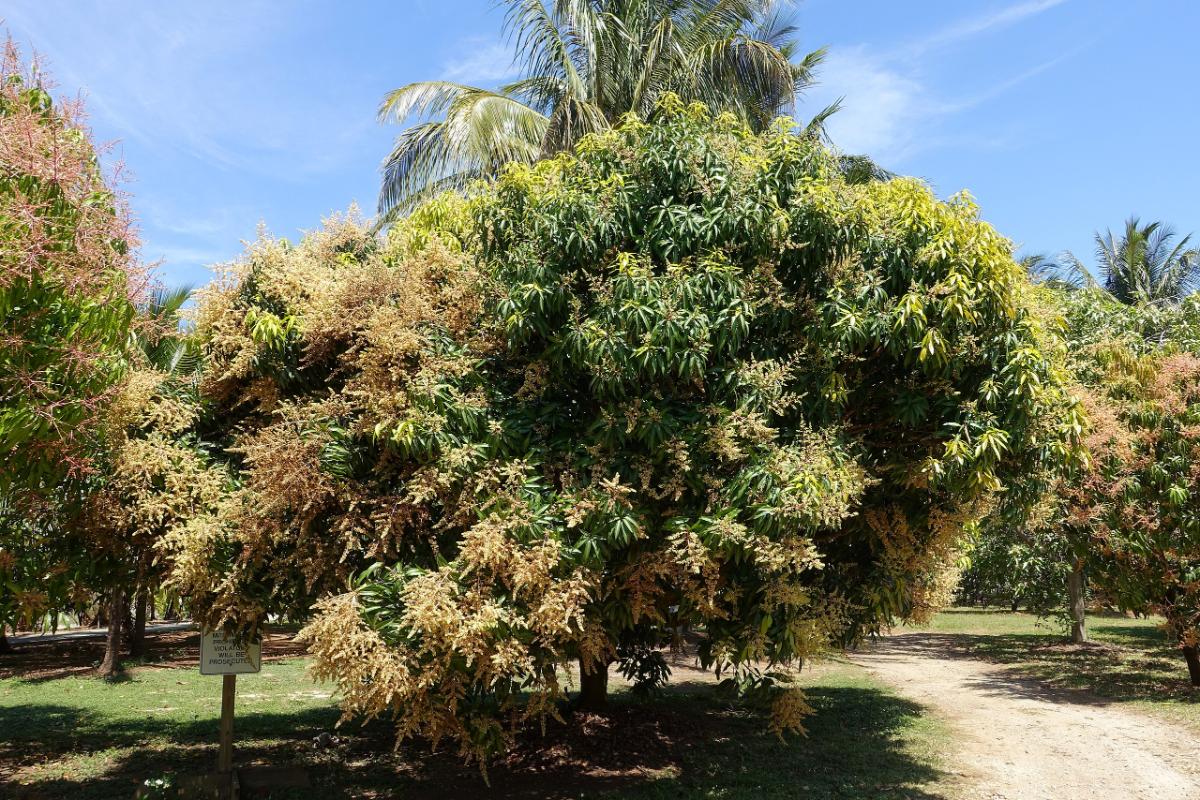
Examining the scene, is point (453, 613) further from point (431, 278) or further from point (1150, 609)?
point (1150, 609)

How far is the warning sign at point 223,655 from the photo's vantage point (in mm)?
7613

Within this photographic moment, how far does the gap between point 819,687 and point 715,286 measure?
12.1 metres

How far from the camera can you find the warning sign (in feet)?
25.0

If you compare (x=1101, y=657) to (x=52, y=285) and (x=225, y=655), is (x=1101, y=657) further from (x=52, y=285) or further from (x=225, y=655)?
(x=52, y=285)

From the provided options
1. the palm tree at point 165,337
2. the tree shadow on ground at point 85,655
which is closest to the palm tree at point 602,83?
the palm tree at point 165,337

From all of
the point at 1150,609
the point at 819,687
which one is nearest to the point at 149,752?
the point at 819,687

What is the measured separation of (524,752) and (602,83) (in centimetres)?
1069

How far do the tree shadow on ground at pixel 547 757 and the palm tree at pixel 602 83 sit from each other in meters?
8.90

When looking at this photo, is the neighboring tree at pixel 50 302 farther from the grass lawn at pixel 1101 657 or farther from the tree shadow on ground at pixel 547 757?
the grass lawn at pixel 1101 657

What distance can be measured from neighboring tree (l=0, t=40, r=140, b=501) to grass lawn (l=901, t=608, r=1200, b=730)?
13663 millimetres

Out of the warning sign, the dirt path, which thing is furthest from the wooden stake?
the dirt path

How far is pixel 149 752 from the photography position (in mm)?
10328

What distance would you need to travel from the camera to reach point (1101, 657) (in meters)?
19.1

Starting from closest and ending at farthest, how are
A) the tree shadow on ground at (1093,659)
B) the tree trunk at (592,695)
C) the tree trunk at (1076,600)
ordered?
the tree trunk at (592,695) → the tree shadow on ground at (1093,659) → the tree trunk at (1076,600)
